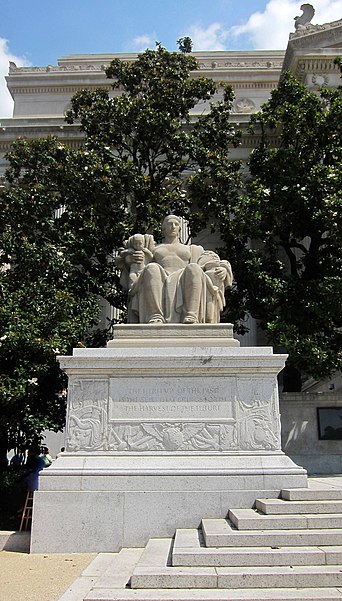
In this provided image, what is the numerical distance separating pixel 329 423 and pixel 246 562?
7.63 m

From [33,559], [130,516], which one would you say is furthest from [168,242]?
[33,559]

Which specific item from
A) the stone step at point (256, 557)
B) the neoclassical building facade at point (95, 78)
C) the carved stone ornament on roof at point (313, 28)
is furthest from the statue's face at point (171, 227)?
the neoclassical building facade at point (95, 78)

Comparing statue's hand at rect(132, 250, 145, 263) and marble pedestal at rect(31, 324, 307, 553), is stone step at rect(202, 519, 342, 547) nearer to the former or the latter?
marble pedestal at rect(31, 324, 307, 553)

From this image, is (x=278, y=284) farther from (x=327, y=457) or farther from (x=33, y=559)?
(x=33, y=559)

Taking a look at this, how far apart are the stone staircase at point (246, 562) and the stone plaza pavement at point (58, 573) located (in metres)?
0.03

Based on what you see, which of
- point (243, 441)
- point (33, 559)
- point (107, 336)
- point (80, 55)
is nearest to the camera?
point (33, 559)

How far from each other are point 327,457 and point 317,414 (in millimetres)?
934

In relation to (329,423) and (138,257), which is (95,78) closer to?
(329,423)

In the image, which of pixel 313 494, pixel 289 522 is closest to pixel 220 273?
pixel 313 494

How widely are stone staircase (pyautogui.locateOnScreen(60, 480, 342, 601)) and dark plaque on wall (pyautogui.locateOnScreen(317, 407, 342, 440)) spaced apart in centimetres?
615

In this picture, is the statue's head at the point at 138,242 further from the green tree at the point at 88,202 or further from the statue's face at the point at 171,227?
the green tree at the point at 88,202

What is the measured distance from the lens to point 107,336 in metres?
14.5

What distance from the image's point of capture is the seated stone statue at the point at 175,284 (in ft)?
26.6

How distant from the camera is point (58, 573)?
18.5ft
